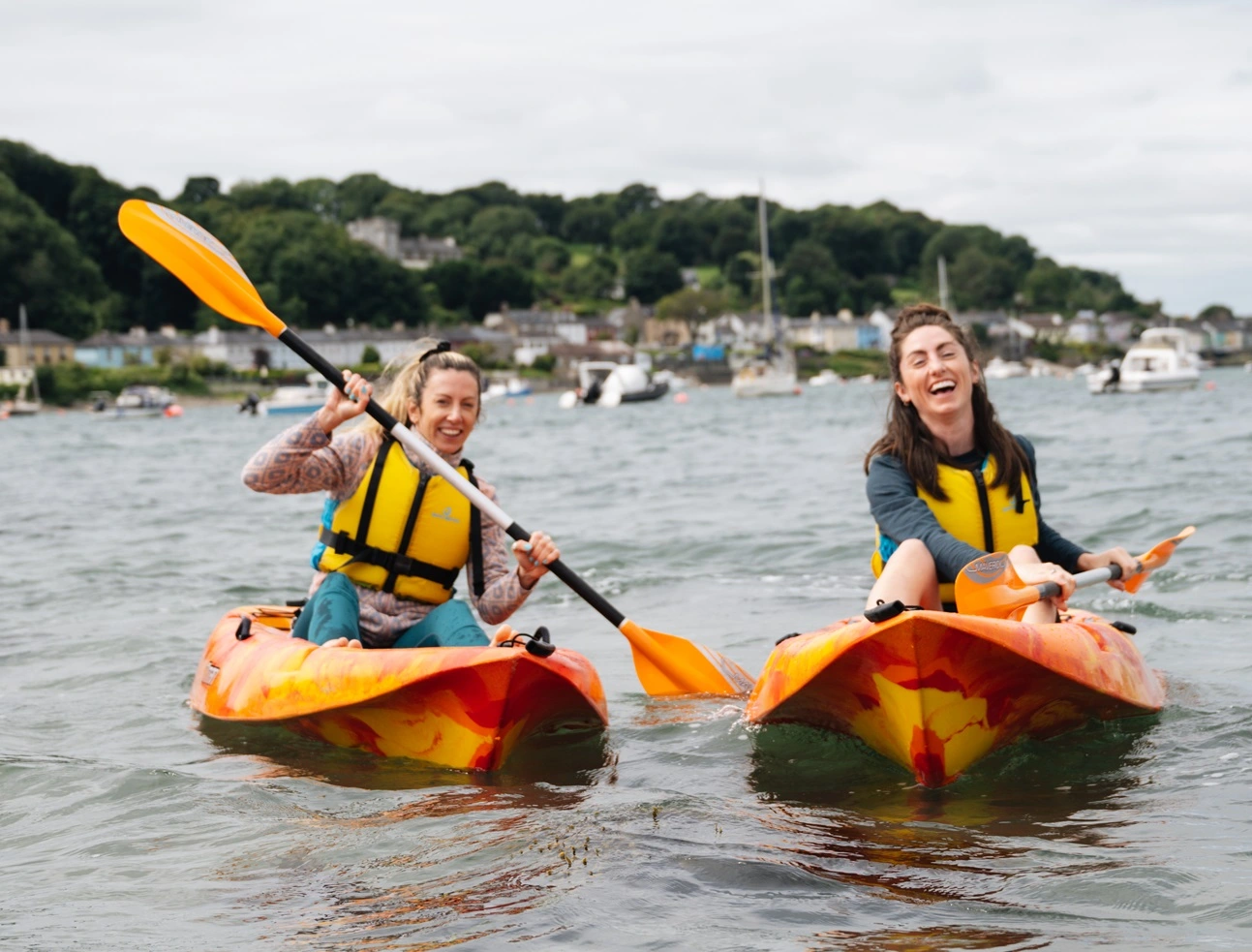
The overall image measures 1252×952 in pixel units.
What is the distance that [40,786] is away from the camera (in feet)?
15.9

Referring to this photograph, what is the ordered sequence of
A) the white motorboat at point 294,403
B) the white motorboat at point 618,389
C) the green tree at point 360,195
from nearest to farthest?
the white motorboat at point 294,403, the white motorboat at point 618,389, the green tree at point 360,195

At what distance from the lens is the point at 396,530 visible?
5266mm

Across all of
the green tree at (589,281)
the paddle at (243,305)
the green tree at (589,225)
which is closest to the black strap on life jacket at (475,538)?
the paddle at (243,305)

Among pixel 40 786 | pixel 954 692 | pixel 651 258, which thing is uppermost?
pixel 651 258

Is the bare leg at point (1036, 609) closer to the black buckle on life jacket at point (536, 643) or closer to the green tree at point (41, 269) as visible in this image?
the black buckle on life jacket at point (536, 643)

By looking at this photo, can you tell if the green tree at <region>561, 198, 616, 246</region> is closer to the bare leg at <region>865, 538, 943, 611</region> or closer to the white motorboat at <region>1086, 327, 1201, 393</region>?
the white motorboat at <region>1086, 327, 1201, 393</region>

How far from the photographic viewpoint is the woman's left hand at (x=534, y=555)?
5.13 metres

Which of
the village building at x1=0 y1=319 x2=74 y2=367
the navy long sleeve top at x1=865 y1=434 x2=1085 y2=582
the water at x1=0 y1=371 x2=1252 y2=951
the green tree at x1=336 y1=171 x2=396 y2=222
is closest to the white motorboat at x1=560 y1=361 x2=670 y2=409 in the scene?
the village building at x1=0 y1=319 x2=74 y2=367

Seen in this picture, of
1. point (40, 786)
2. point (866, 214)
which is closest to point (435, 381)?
point (40, 786)

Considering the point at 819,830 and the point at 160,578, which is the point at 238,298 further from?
the point at 160,578

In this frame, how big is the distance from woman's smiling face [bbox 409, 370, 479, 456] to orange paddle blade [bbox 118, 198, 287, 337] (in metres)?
0.87

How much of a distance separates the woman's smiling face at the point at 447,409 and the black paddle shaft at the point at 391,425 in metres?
0.13

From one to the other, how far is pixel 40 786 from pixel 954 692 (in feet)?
9.63

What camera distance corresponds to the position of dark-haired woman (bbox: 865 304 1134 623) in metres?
4.80
